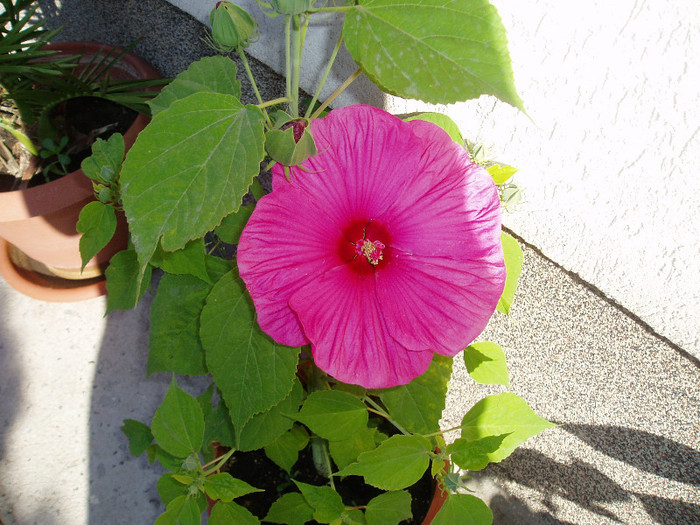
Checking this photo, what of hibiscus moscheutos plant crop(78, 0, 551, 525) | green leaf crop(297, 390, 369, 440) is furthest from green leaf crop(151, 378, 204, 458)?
green leaf crop(297, 390, 369, 440)

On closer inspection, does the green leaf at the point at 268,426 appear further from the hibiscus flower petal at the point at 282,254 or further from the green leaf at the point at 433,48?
the green leaf at the point at 433,48

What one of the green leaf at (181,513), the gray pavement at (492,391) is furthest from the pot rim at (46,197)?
the green leaf at (181,513)

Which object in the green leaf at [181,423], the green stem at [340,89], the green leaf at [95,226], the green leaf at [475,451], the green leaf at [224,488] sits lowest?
the green leaf at [224,488]

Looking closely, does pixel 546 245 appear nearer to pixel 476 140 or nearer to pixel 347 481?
pixel 476 140

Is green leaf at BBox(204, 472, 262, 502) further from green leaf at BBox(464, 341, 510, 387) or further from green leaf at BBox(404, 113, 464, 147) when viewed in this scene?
green leaf at BBox(404, 113, 464, 147)

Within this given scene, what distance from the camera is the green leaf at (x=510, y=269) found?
0.59 metres

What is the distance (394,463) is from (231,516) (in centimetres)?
21

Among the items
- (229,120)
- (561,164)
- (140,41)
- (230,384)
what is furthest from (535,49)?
(140,41)

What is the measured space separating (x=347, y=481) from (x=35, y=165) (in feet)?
3.22

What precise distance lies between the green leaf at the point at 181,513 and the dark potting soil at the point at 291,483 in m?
0.28

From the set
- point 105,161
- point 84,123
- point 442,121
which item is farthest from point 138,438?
point 84,123

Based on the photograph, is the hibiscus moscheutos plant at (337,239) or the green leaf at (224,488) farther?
the green leaf at (224,488)

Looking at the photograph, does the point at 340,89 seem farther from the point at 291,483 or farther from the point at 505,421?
the point at 291,483

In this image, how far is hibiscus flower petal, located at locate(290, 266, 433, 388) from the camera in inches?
17.6
